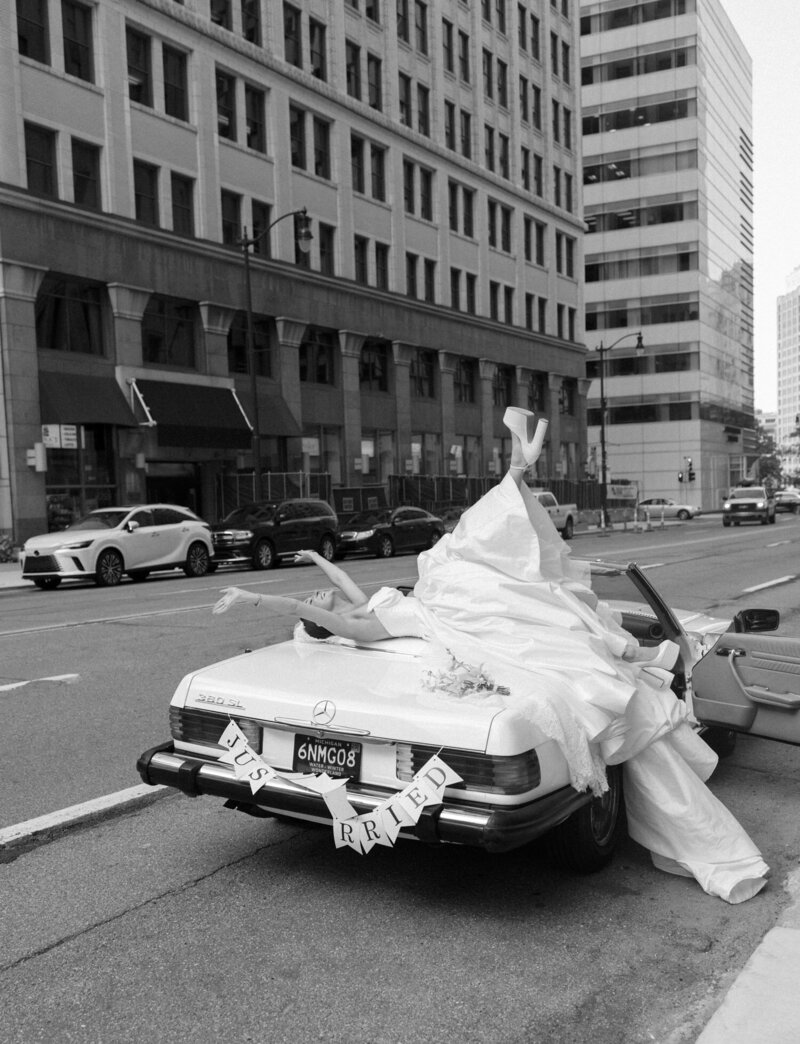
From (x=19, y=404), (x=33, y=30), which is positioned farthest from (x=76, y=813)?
(x=33, y=30)

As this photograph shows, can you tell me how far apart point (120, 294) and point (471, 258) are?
77.5 ft

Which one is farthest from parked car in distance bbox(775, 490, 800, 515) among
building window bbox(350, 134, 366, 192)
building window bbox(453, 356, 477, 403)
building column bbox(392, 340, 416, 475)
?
building window bbox(350, 134, 366, 192)

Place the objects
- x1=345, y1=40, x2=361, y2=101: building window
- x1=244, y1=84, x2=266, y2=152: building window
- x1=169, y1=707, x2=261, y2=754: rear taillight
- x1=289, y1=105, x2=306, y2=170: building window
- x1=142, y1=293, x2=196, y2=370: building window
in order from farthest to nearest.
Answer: x1=345, y1=40, x2=361, y2=101: building window, x1=289, y1=105, x2=306, y2=170: building window, x1=244, y1=84, x2=266, y2=152: building window, x1=142, y1=293, x2=196, y2=370: building window, x1=169, y1=707, x2=261, y2=754: rear taillight

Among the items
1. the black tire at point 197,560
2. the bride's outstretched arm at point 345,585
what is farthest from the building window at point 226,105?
the bride's outstretched arm at point 345,585

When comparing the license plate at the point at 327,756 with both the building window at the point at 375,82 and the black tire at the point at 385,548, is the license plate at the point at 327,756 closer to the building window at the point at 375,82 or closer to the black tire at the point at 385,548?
the black tire at the point at 385,548

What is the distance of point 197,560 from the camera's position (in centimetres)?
2289

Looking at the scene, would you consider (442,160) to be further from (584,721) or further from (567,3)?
(584,721)

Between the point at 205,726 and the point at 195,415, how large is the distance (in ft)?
94.3

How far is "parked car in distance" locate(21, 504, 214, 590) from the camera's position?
66.0ft

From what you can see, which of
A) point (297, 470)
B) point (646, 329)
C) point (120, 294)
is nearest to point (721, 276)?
point (646, 329)

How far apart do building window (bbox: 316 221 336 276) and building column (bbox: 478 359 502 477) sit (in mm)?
12027

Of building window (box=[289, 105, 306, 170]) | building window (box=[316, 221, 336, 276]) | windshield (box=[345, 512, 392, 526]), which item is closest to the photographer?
windshield (box=[345, 512, 392, 526])

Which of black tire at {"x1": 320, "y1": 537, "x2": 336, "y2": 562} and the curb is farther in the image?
black tire at {"x1": 320, "y1": 537, "x2": 336, "y2": 562}

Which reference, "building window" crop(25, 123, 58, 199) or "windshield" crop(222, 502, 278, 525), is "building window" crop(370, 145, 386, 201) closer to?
"building window" crop(25, 123, 58, 199)
